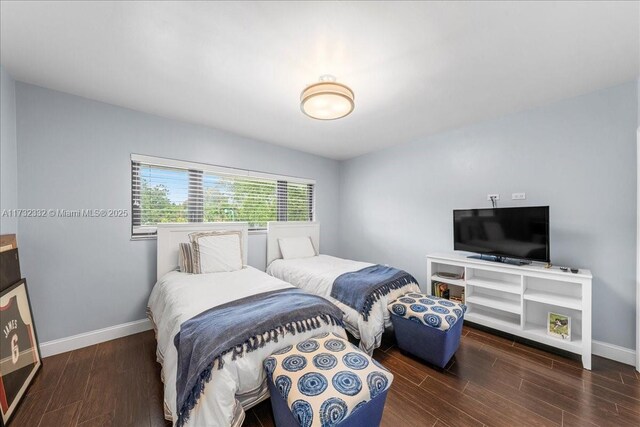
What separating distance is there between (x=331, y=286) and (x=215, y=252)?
1.38 meters

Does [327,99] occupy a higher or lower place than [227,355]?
higher

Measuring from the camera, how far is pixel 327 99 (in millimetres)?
1781

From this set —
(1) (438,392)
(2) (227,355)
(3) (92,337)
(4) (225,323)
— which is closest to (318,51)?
(4) (225,323)

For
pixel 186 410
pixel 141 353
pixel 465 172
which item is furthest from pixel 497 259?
pixel 141 353

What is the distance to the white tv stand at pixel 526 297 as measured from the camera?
Answer: 2081mm

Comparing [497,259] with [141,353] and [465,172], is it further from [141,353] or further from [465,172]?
[141,353]

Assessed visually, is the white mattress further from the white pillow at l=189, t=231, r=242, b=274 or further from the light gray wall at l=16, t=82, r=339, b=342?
the light gray wall at l=16, t=82, r=339, b=342

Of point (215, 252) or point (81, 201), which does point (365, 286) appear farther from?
point (81, 201)

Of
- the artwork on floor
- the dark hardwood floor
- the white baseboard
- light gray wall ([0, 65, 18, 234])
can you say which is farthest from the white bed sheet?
light gray wall ([0, 65, 18, 234])

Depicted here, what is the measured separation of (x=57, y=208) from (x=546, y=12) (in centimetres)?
395

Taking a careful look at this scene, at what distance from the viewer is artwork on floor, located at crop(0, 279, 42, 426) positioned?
1.49m

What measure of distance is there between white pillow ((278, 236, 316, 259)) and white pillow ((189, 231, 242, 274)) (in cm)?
82

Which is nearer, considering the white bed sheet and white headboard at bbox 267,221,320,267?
the white bed sheet

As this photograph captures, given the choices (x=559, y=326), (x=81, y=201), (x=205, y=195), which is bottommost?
(x=559, y=326)
